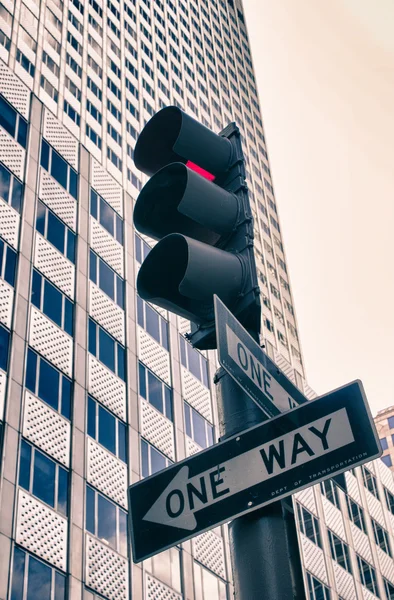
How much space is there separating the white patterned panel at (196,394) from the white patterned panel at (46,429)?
10.1m

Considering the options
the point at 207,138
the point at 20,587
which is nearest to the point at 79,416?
the point at 20,587

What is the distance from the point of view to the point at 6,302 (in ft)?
86.7

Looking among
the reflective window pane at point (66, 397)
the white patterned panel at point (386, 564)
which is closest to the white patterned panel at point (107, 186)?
the reflective window pane at point (66, 397)

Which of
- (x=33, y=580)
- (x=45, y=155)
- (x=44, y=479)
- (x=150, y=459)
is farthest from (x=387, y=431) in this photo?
(x=33, y=580)

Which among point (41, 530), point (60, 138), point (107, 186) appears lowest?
point (41, 530)

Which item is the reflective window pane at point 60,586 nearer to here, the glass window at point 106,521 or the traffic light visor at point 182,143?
the glass window at point 106,521

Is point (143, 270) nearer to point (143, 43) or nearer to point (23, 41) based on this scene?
point (23, 41)

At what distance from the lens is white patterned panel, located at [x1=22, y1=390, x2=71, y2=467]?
24656mm

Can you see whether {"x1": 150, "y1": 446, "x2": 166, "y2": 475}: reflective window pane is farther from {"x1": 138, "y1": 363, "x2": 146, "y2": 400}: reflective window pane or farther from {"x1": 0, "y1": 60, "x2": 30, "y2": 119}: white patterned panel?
{"x1": 0, "y1": 60, "x2": 30, "y2": 119}: white patterned panel

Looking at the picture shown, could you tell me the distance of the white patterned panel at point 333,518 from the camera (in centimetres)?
4294

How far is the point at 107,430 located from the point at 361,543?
23.1 m

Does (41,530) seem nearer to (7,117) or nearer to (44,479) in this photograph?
(44,479)

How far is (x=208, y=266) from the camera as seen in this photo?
159 inches

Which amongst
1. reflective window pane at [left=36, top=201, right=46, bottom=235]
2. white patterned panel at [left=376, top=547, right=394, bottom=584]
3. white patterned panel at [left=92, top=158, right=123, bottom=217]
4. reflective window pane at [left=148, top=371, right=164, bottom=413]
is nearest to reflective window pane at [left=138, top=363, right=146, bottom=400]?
reflective window pane at [left=148, top=371, right=164, bottom=413]
